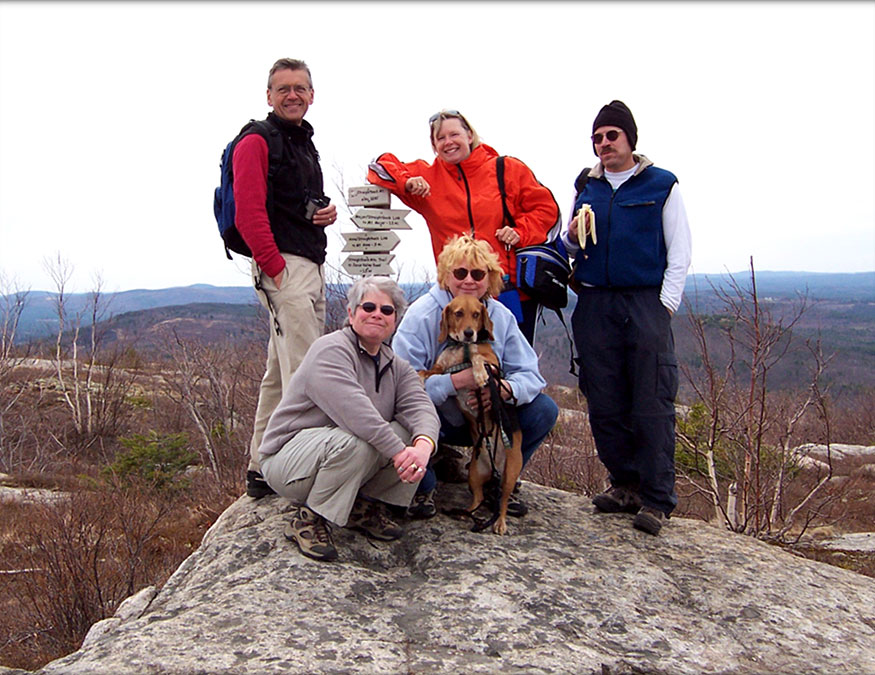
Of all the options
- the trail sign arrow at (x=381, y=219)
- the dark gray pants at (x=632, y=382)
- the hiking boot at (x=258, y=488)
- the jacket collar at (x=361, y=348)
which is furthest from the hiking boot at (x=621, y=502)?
the trail sign arrow at (x=381, y=219)

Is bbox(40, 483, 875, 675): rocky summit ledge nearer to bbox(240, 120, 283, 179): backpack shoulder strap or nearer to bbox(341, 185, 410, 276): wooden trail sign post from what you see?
bbox(341, 185, 410, 276): wooden trail sign post

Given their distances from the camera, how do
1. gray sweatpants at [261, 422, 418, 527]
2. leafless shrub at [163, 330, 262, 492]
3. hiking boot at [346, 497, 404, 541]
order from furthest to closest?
leafless shrub at [163, 330, 262, 492] < hiking boot at [346, 497, 404, 541] < gray sweatpants at [261, 422, 418, 527]

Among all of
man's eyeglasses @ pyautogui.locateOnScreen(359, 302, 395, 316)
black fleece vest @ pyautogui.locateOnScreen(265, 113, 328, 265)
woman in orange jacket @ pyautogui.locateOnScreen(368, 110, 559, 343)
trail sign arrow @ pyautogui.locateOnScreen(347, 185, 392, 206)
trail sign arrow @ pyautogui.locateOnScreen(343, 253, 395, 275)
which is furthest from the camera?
trail sign arrow @ pyautogui.locateOnScreen(343, 253, 395, 275)

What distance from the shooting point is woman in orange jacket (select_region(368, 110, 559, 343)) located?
14.5 ft

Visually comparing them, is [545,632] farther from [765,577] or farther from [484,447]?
[765,577]

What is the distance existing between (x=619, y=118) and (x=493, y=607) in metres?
2.95

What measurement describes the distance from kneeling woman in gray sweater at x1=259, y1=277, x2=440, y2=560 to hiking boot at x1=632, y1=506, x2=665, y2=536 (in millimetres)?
1523

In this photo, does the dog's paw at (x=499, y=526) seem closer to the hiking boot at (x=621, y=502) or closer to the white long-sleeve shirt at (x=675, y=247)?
the hiking boot at (x=621, y=502)

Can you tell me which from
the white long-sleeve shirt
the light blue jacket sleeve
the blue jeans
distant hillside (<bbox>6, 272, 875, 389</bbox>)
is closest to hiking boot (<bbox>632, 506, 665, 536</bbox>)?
the blue jeans

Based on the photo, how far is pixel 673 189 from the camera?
4121 millimetres

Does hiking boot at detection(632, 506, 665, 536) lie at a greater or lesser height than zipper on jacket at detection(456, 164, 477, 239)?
lesser

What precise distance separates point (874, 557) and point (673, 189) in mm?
4433

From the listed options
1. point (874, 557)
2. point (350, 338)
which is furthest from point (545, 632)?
point (874, 557)

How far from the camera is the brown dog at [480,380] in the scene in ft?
12.5
